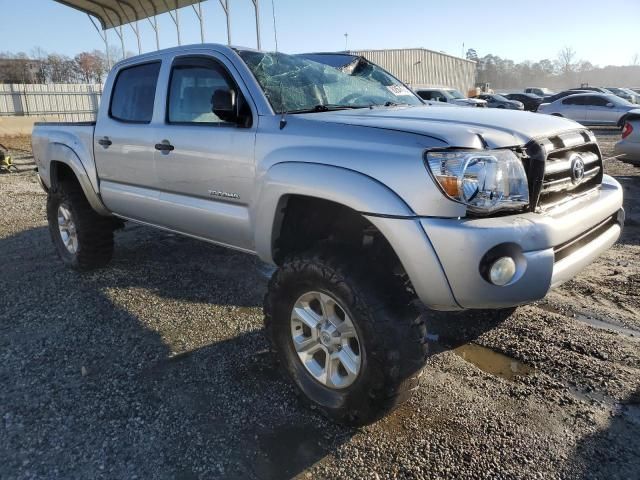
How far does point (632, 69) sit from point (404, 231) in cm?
16476

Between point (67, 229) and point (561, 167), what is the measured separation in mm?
4628

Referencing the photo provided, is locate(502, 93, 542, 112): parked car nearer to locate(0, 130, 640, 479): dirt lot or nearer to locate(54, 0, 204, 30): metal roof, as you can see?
locate(54, 0, 204, 30): metal roof

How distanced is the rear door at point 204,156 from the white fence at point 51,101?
23.7 metres

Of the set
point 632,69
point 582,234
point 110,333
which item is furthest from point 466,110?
point 632,69

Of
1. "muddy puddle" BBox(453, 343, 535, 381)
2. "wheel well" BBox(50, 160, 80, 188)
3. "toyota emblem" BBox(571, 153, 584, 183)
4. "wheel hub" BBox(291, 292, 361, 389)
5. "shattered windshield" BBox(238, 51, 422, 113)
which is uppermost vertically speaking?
"shattered windshield" BBox(238, 51, 422, 113)

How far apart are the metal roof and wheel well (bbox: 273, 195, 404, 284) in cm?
1642

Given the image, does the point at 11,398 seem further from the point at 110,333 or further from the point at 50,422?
the point at 110,333

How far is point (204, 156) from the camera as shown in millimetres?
3371

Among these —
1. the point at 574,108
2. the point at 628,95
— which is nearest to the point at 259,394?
the point at 574,108

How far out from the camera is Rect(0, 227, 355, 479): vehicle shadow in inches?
96.9

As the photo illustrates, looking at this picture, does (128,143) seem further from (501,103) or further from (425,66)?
(425,66)

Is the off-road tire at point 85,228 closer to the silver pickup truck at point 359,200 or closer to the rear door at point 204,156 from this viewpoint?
the silver pickup truck at point 359,200

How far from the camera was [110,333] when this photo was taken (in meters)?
3.80

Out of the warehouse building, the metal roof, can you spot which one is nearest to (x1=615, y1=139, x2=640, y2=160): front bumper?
the metal roof
